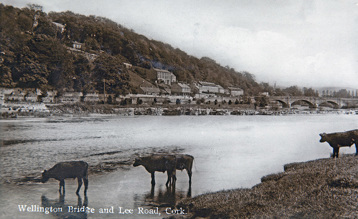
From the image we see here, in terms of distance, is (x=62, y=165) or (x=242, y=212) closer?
(x=242, y=212)

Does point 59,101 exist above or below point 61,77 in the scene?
below

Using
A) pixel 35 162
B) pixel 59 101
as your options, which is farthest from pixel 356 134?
pixel 59 101

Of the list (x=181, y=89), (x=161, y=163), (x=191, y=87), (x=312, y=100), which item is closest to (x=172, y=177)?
(x=161, y=163)

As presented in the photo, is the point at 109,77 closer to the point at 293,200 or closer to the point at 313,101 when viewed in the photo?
the point at 293,200

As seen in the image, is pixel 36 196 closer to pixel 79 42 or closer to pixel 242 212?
pixel 242 212

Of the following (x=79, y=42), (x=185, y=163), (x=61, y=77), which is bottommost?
(x=185, y=163)

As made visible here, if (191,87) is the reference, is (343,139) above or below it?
below
